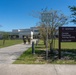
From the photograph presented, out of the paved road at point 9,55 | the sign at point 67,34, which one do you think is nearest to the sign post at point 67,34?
the sign at point 67,34

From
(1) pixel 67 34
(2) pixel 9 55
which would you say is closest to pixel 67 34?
(1) pixel 67 34

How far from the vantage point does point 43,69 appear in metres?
10.2

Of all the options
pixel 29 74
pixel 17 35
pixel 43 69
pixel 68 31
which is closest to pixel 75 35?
pixel 68 31

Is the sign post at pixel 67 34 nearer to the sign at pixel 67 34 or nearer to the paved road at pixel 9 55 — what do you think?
the sign at pixel 67 34

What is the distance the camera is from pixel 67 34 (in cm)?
1458

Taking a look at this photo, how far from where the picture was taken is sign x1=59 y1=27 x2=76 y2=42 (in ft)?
47.6

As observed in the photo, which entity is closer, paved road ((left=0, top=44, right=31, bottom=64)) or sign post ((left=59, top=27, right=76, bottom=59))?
paved road ((left=0, top=44, right=31, bottom=64))

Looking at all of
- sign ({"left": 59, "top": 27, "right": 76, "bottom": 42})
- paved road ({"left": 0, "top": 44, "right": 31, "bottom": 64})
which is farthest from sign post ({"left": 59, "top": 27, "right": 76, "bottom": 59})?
paved road ({"left": 0, "top": 44, "right": 31, "bottom": 64})

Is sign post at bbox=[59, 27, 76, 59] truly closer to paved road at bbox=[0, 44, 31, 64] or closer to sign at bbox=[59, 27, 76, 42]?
sign at bbox=[59, 27, 76, 42]

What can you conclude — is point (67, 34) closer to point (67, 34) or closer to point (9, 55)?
point (67, 34)

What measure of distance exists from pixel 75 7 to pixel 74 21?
1350mm

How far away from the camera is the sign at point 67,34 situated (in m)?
14.5

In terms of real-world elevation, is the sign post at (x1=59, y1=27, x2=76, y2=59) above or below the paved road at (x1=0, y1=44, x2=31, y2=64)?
above

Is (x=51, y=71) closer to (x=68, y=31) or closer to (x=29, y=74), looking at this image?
(x=29, y=74)
